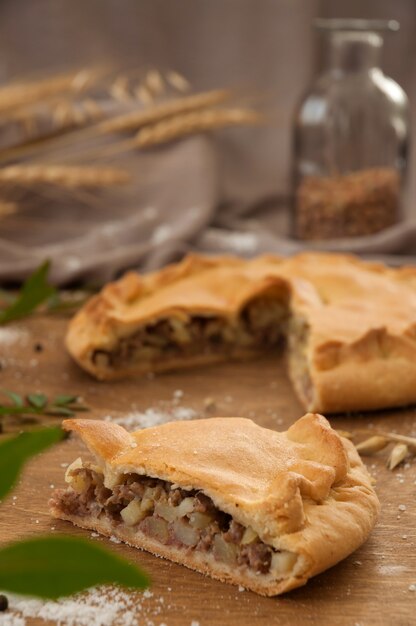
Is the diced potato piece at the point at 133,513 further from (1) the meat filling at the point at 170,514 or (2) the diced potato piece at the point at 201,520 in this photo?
(2) the diced potato piece at the point at 201,520

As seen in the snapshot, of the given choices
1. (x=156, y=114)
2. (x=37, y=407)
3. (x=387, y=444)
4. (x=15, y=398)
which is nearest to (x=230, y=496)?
(x=387, y=444)

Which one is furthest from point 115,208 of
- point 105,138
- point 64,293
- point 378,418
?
point 378,418

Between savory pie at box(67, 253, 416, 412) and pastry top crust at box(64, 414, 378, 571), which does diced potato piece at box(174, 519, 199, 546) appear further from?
savory pie at box(67, 253, 416, 412)

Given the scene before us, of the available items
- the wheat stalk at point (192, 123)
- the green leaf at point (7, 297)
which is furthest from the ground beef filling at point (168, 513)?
the wheat stalk at point (192, 123)

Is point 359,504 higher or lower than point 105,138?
higher

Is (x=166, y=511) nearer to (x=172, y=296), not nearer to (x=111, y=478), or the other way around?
(x=111, y=478)

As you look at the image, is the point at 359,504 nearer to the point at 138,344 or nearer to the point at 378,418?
the point at 378,418

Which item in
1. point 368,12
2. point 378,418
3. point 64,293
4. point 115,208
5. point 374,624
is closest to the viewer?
point 374,624
